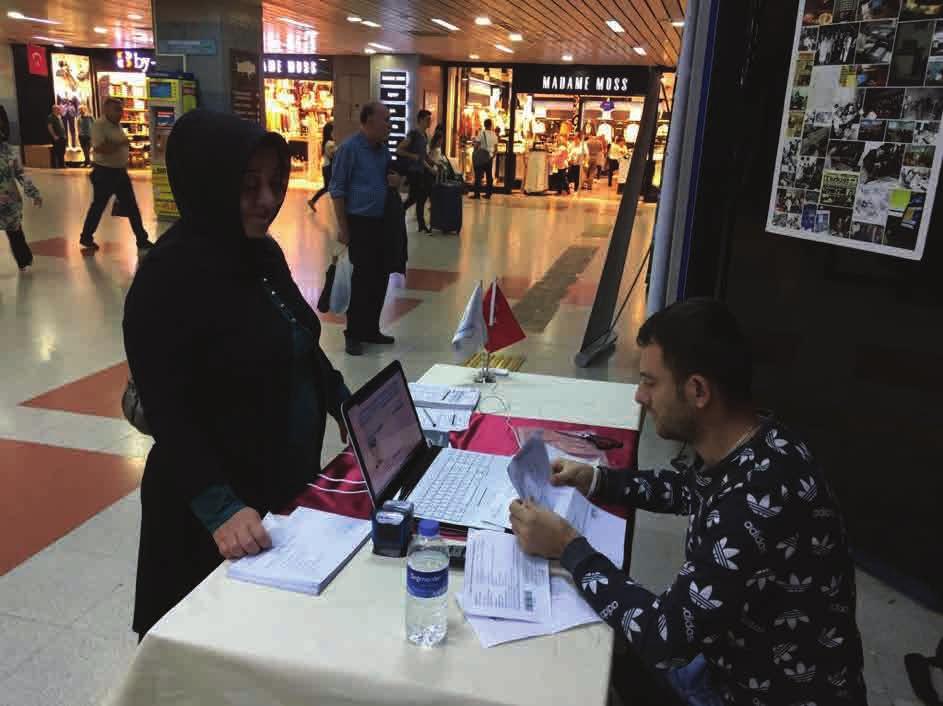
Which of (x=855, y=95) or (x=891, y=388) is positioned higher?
(x=855, y=95)

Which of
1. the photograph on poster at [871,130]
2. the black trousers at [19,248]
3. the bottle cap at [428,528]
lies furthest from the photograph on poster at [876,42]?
the black trousers at [19,248]

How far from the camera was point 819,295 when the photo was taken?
10.4 ft

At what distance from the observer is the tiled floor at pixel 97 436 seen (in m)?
2.38

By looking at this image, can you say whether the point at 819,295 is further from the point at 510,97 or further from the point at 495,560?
the point at 510,97

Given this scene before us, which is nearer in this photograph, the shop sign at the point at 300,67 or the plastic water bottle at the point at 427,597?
the plastic water bottle at the point at 427,597

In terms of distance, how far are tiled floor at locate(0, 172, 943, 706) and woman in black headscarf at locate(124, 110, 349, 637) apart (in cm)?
87

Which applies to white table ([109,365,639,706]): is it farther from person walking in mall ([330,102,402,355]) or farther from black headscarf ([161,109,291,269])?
person walking in mall ([330,102,402,355])

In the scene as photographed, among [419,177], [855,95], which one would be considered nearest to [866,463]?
[855,95]

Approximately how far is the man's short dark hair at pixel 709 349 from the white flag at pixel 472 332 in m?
1.35

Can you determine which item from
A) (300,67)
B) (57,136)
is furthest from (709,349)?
(57,136)

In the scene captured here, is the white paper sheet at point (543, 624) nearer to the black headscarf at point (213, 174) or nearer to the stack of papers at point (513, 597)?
the stack of papers at point (513, 597)

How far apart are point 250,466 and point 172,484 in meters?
0.17

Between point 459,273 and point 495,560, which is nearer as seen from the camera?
point 495,560

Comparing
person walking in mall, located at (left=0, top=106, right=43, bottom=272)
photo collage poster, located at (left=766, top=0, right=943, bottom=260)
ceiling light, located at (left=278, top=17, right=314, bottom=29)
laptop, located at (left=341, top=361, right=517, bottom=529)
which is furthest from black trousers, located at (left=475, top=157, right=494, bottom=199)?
laptop, located at (left=341, top=361, right=517, bottom=529)
